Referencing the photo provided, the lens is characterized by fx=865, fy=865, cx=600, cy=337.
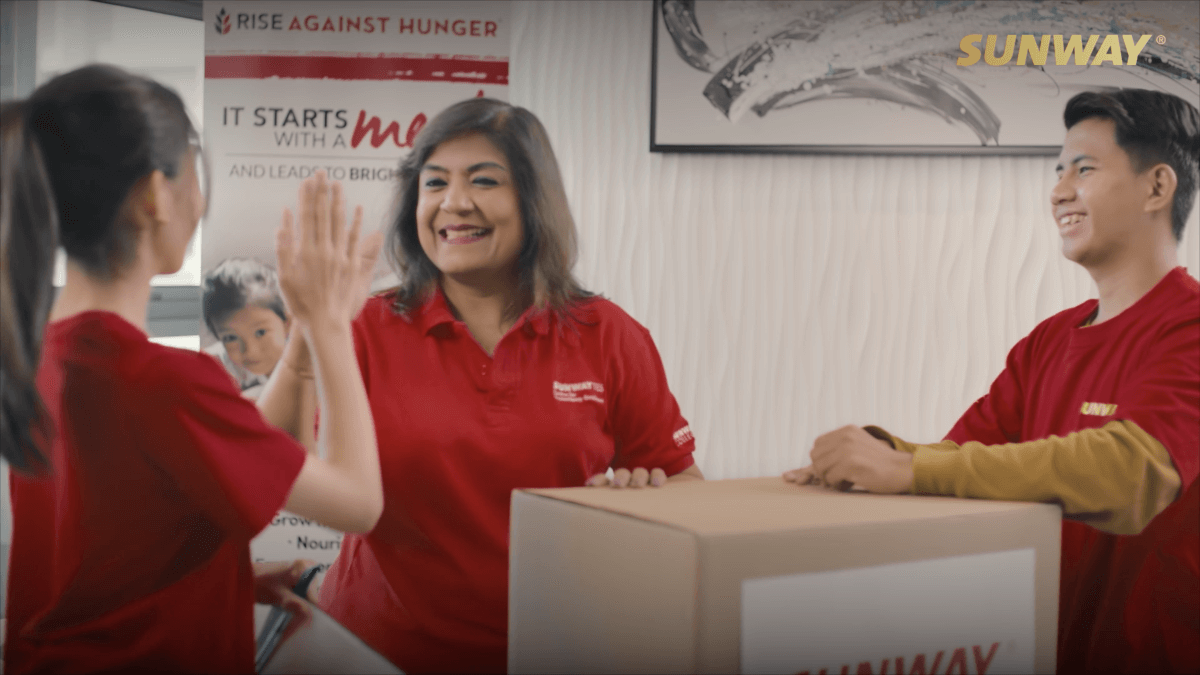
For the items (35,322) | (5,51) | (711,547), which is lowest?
(711,547)

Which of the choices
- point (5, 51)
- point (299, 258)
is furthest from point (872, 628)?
point (5, 51)

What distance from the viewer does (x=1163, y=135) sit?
3.82 feet

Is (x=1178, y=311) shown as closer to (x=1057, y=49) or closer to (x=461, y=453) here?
(x=461, y=453)

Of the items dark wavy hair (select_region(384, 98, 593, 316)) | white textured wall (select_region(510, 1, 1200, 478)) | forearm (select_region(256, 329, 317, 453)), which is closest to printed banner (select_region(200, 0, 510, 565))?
white textured wall (select_region(510, 1, 1200, 478))

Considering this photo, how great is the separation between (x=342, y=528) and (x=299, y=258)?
30cm

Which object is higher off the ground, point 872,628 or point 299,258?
point 299,258

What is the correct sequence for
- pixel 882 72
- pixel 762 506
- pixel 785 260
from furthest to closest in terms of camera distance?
pixel 785 260 < pixel 882 72 < pixel 762 506

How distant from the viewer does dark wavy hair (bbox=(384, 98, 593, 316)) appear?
1466 millimetres

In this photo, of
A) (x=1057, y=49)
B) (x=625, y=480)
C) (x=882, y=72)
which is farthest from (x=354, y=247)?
(x=1057, y=49)

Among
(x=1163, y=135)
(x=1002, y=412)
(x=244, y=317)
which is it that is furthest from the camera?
(x=244, y=317)

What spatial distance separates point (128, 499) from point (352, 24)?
1857 mm

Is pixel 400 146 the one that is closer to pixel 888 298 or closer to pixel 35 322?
pixel 888 298

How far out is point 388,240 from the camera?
60.2 inches

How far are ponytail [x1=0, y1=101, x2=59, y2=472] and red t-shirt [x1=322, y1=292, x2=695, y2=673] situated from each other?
549 mm
